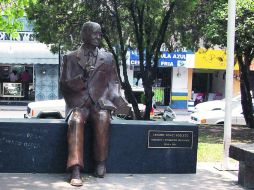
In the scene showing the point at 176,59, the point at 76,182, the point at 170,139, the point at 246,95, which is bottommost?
the point at 76,182

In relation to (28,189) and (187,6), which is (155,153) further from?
(187,6)

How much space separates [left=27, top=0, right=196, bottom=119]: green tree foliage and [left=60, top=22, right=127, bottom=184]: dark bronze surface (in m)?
7.91

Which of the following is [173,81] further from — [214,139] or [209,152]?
[209,152]

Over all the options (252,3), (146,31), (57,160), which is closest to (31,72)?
(146,31)

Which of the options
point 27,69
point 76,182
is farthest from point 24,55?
point 76,182

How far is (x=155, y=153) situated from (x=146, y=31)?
33.0 ft

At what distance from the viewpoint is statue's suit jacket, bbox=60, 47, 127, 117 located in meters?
8.40

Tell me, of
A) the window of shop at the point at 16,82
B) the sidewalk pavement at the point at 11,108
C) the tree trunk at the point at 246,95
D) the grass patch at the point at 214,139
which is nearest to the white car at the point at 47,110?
the grass patch at the point at 214,139

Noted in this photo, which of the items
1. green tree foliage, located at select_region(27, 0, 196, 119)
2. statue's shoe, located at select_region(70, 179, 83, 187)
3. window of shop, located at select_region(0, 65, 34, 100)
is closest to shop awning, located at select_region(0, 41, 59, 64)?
window of shop, located at select_region(0, 65, 34, 100)

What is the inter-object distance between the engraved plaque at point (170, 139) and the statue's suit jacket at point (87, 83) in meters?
0.73

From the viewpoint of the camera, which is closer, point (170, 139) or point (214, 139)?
point (170, 139)

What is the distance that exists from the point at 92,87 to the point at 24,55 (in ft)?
69.3

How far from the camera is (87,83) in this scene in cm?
846

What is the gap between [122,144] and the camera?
853 centimetres
